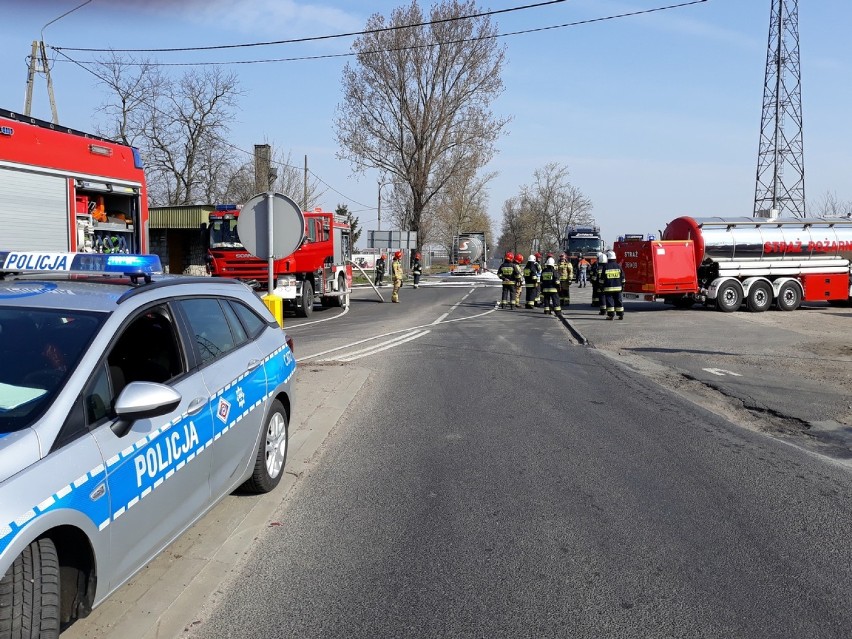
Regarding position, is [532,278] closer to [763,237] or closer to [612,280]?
[612,280]

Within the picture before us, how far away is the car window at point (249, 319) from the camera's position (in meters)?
5.31

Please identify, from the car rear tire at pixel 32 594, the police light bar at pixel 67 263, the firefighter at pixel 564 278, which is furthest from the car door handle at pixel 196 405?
the firefighter at pixel 564 278

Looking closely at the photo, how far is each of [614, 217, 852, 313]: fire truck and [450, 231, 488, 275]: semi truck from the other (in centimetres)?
3191

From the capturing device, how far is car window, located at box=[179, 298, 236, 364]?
14.5ft

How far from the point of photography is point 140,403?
326cm

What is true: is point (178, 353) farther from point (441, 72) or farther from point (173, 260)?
point (441, 72)

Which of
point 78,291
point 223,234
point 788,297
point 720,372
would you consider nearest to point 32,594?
point 78,291

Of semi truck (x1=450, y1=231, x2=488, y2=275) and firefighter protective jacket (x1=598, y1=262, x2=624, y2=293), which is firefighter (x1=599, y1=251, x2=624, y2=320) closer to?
firefighter protective jacket (x1=598, y1=262, x2=624, y2=293)

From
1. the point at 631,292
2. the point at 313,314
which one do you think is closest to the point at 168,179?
the point at 313,314

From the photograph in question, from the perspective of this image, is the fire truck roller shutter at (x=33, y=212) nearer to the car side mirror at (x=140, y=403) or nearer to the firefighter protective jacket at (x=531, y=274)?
the car side mirror at (x=140, y=403)

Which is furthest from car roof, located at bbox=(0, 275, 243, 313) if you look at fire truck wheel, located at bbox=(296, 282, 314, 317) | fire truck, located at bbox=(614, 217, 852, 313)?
fire truck, located at bbox=(614, 217, 852, 313)

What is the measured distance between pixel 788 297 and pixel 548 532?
2260 centimetres

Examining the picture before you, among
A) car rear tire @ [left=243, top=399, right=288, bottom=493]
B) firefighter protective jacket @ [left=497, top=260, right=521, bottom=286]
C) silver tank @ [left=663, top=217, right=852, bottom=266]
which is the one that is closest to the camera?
car rear tire @ [left=243, top=399, right=288, bottom=493]

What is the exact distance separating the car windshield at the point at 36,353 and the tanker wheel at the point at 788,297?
79.9ft
